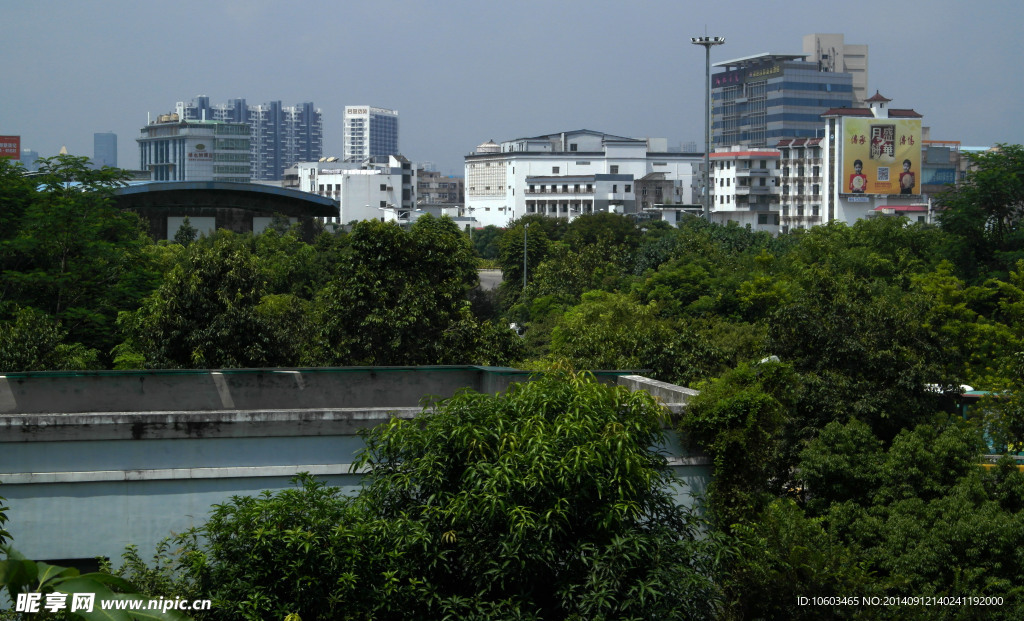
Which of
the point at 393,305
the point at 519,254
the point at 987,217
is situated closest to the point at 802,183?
the point at 519,254

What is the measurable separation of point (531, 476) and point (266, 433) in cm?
346

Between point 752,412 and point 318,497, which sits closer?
point 318,497

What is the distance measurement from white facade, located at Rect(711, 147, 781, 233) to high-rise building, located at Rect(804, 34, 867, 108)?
57841 millimetres

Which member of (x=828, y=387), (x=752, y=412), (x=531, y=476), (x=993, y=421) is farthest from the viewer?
(x=993, y=421)

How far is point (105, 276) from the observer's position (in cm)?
2448

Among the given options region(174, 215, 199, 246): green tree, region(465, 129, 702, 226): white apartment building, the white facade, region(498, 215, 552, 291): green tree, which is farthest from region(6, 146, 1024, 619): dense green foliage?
region(465, 129, 702, 226): white apartment building

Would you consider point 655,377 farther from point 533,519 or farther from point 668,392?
point 533,519

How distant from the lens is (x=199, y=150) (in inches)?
6319

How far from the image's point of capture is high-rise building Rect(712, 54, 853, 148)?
14625 centimetres

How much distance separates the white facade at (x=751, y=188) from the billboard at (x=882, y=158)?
1102cm

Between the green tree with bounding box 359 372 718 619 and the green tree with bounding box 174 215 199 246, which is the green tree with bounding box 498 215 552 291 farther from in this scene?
the green tree with bounding box 359 372 718 619

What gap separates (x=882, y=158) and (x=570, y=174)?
37477 mm

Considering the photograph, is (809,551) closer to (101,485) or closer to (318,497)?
(318,497)

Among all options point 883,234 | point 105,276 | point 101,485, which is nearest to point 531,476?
point 101,485
